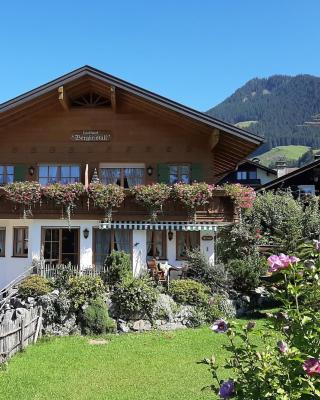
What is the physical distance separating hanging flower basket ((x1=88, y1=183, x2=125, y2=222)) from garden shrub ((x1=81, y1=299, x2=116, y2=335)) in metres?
4.67

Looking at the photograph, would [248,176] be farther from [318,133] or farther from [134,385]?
[318,133]

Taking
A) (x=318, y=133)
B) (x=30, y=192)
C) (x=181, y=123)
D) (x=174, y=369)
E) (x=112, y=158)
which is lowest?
(x=174, y=369)

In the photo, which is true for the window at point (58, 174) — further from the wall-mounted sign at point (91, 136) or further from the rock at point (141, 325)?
the rock at point (141, 325)

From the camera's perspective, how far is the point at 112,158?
22141mm

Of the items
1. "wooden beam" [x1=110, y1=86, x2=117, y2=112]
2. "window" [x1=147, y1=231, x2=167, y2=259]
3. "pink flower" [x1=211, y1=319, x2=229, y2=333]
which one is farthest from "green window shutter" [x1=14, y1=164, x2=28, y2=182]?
"pink flower" [x1=211, y1=319, x2=229, y2=333]

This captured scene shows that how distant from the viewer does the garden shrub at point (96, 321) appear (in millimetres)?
16484

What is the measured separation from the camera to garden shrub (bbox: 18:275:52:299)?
57.1 ft

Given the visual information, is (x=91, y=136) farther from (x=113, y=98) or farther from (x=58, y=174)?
(x=58, y=174)

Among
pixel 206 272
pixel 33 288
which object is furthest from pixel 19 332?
pixel 206 272

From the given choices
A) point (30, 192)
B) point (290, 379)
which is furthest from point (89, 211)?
point (290, 379)

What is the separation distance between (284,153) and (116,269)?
14134cm

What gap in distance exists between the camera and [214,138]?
21.5 metres

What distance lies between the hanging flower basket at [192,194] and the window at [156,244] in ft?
7.26

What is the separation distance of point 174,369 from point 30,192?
1066 centimetres
